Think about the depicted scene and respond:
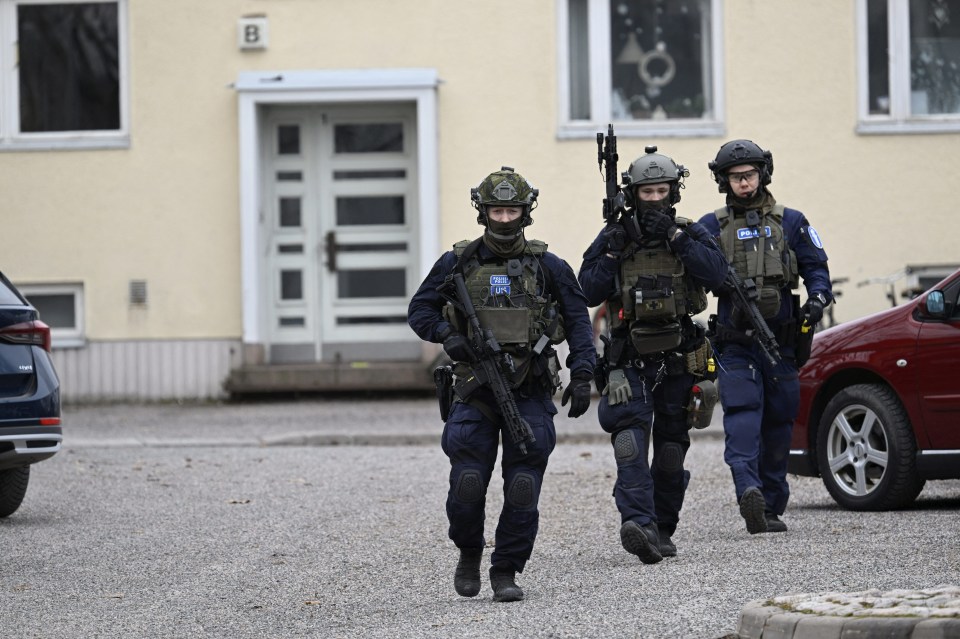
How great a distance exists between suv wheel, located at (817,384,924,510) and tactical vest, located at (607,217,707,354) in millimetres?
1902

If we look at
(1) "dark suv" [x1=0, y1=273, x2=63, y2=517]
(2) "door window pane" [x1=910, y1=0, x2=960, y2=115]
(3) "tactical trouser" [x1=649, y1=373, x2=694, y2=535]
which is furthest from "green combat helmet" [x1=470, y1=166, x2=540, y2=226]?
(2) "door window pane" [x1=910, y1=0, x2=960, y2=115]

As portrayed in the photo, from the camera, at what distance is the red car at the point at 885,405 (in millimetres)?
9586

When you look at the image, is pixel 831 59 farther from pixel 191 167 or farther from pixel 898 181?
pixel 191 167

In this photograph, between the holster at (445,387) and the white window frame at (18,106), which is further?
the white window frame at (18,106)

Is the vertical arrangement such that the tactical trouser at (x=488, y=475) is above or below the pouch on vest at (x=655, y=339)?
below

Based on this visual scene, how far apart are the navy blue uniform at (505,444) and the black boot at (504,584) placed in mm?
31

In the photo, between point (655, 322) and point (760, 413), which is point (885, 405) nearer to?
point (760, 413)

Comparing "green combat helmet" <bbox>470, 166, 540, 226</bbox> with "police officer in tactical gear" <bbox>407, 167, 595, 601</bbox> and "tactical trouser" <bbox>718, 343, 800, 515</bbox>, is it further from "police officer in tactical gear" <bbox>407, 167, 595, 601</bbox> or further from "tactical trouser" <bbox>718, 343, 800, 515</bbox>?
"tactical trouser" <bbox>718, 343, 800, 515</bbox>

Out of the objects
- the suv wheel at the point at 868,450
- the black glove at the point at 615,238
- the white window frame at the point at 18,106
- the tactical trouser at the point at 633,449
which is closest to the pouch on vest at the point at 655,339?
the tactical trouser at the point at 633,449

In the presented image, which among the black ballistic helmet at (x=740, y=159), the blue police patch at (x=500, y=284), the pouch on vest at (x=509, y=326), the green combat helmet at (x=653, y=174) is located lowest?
the pouch on vest at (x=509, y=326)

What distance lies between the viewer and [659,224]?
8297 millimetres

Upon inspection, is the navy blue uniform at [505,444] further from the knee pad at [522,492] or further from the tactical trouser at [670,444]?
the tactical trouser at [670,444]

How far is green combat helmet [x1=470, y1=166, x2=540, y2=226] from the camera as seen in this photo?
763 centimetres

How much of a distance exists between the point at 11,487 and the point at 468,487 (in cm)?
411
